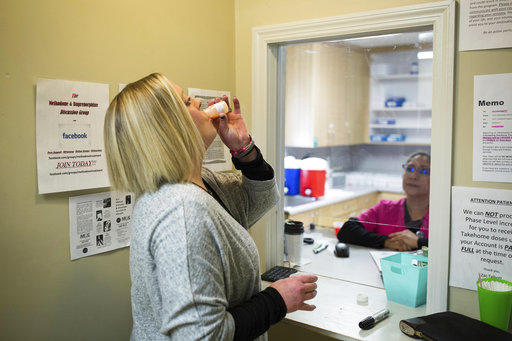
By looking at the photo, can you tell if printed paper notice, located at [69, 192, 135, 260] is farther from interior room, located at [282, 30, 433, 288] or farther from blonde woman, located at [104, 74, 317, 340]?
interior room, located at [282, 30, 433, 288]

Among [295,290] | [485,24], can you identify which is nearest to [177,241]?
[295,290]

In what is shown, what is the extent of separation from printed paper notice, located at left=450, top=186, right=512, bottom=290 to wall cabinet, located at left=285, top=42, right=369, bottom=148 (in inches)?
68.4

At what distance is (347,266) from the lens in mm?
2051

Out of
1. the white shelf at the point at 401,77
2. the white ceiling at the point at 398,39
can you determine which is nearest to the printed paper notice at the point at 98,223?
the white ceiling at the point at 398,39

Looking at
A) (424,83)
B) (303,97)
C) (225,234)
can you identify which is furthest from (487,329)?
(424,83)

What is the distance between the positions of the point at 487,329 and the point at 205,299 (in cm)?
92

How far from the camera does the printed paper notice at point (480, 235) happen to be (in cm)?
131

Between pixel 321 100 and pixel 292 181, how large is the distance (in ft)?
5.13

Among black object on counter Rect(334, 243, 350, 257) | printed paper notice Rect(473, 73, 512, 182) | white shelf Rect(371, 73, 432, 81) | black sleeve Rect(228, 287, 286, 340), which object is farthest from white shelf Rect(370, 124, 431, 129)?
black sleeve Rect(228, 287, 286, 340)

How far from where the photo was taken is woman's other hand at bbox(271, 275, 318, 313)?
3.51 feet

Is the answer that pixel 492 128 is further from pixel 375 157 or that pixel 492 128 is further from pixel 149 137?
pixel 375 157

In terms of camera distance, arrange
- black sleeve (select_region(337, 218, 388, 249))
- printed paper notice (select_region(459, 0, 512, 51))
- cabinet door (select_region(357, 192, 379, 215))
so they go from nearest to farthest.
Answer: printed paper notice (select_region(459, 0, 512, 51)) → black sleeve (select_region(337, 218, 388, 249)) → cabinet door (select_region(357, 192, 379, 215))

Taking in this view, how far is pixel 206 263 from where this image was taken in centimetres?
88

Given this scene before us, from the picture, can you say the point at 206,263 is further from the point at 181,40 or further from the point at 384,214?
the point at 384,214
